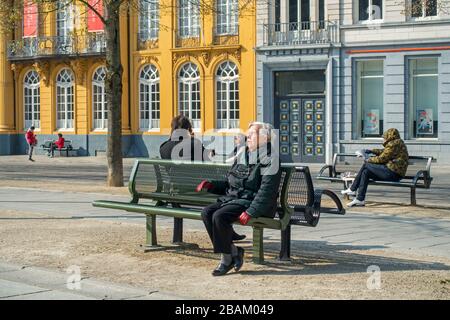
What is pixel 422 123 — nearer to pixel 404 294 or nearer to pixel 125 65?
pixel 125 65

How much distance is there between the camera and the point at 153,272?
9.51 meters

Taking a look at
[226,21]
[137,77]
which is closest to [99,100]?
[137,77]

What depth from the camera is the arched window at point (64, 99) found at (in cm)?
4569

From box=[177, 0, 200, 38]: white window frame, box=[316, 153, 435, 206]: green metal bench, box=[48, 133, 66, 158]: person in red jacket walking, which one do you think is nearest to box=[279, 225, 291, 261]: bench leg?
box=[316, 153, 435, 206]: green metal bench

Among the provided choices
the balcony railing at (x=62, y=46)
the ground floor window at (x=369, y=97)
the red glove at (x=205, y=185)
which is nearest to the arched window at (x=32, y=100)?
the balcony railing at (x=62, y=46)

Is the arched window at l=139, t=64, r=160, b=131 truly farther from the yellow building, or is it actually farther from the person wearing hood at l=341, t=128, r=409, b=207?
the person wearing hood at l=341, t=128, r=409, b=207

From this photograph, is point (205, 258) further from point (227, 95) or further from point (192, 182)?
point (227, 95)

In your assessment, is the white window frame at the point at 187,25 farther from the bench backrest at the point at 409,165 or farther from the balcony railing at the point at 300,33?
the bench backrest at the point at 409,165

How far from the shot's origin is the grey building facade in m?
33.8

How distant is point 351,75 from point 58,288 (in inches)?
1104

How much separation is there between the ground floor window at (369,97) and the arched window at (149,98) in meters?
11.1

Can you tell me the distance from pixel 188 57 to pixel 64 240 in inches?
1167

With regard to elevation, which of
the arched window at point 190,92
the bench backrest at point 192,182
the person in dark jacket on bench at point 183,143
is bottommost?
the bench backrest at point 192,182
